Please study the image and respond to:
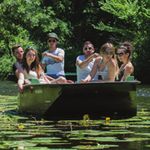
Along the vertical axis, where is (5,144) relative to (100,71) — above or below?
below

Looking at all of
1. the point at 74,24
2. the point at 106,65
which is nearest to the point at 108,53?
the point at 106,65

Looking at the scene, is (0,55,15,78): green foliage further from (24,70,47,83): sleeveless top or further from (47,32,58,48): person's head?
(24,70,47,83): sleeveless top

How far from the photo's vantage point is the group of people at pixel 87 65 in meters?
9.90

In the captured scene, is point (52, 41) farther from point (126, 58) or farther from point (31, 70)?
point (126, 58)

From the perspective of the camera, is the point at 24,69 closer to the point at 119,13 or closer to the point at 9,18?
the point at 119,13

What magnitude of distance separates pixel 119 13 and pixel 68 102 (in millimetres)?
23434

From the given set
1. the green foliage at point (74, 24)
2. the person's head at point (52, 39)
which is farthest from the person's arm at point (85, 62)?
the green foliage at point (74, 24)

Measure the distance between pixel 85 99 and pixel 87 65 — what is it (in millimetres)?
1099

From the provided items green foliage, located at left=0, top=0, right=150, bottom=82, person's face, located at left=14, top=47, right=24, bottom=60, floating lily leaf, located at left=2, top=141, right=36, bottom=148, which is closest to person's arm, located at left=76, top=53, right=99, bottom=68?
person's face, located at left=14, top=47, right=24, bottom=60

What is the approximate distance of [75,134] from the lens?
23.9 feet

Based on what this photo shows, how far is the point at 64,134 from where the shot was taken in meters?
7.33

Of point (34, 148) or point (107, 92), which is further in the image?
point (107, 92)

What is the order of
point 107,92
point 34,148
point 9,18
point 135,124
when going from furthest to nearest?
point 9,18
point 107,92
point 135,124
point 34,148

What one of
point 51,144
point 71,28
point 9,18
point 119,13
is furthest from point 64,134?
point 71,28
